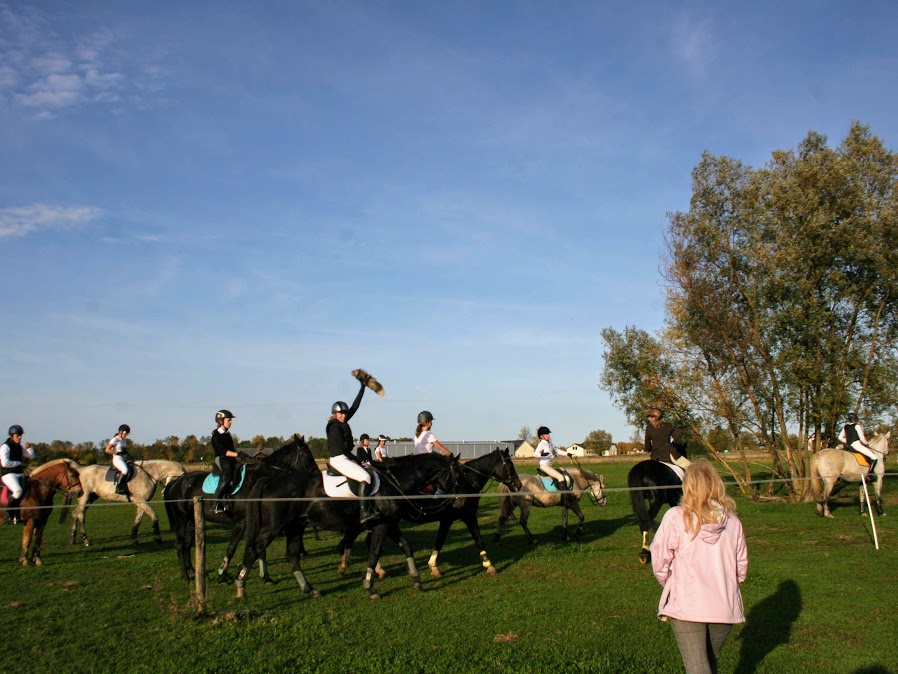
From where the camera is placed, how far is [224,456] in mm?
11695

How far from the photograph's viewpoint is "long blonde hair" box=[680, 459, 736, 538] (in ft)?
15.2

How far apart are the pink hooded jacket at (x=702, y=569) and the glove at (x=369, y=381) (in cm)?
791

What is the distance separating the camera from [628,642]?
7.28 metres

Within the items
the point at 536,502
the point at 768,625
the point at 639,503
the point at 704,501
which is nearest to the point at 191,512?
the point at 536,502

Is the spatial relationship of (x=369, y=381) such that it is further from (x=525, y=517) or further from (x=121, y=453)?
(x=121, y=453)

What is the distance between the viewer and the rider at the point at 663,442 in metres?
13.2

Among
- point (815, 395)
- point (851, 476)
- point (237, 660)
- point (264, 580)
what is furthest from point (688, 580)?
point (815, 395)

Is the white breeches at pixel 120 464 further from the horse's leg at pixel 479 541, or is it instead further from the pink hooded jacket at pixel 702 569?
the pink hooded jacket at pixel 702 569

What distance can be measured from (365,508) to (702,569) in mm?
6636

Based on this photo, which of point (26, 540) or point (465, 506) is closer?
point (465, 506)

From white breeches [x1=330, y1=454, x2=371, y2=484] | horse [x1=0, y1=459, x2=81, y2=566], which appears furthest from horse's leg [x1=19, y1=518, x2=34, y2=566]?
white breeches [x1=330, y1=454, x2=371, y2=484]

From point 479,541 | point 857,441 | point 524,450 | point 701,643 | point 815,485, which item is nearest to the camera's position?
point 701,643

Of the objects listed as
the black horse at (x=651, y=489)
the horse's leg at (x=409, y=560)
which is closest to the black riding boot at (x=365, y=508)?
the horse's leg at (x=409, y=560)

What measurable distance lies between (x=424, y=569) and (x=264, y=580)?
286cm
